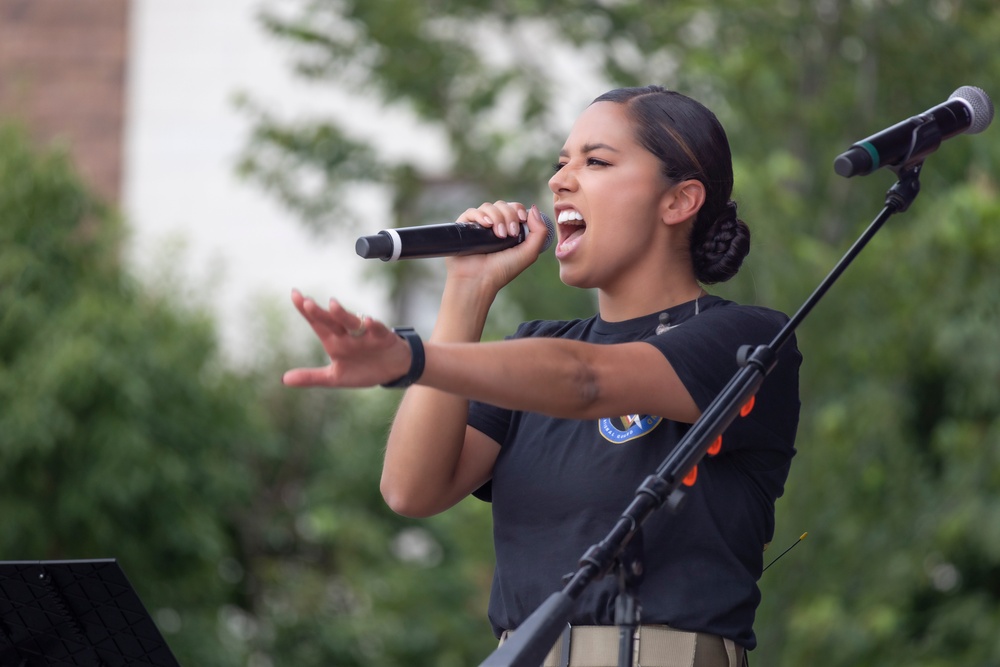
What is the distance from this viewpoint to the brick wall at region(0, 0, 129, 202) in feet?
31.1

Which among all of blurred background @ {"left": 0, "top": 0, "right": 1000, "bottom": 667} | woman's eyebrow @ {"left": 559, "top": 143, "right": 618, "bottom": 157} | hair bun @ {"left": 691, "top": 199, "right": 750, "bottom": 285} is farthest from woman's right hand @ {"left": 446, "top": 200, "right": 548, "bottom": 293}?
blurred background @ {"left": 0, "top": 0, "right": 1000, "bottom": 667}

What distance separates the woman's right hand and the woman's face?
0.06m

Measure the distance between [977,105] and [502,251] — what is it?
2.56ft

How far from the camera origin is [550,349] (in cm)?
192

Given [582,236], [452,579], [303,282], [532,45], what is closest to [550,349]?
[582,236]

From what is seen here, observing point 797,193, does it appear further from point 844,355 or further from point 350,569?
point 350,569

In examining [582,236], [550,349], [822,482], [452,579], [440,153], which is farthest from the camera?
[440,153]

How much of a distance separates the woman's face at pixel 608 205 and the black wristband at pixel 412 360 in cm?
55

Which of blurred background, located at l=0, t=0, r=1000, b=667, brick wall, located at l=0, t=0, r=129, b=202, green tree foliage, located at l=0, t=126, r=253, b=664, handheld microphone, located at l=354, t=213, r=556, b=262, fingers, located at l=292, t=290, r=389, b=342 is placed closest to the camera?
fingers, located at l=292, t=290, r=389, b=342

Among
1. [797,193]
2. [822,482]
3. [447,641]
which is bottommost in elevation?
[447,641]

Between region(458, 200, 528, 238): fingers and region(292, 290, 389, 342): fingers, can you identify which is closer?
region(292, 290, 389, 342): fingers

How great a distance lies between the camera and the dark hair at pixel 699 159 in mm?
2320

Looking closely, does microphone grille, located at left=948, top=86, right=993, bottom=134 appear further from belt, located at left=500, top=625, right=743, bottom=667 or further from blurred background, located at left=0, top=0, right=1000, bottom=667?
blurred background, located at left=0, top=0, right=1000, bottom=667

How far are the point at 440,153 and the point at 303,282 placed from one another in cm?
119
